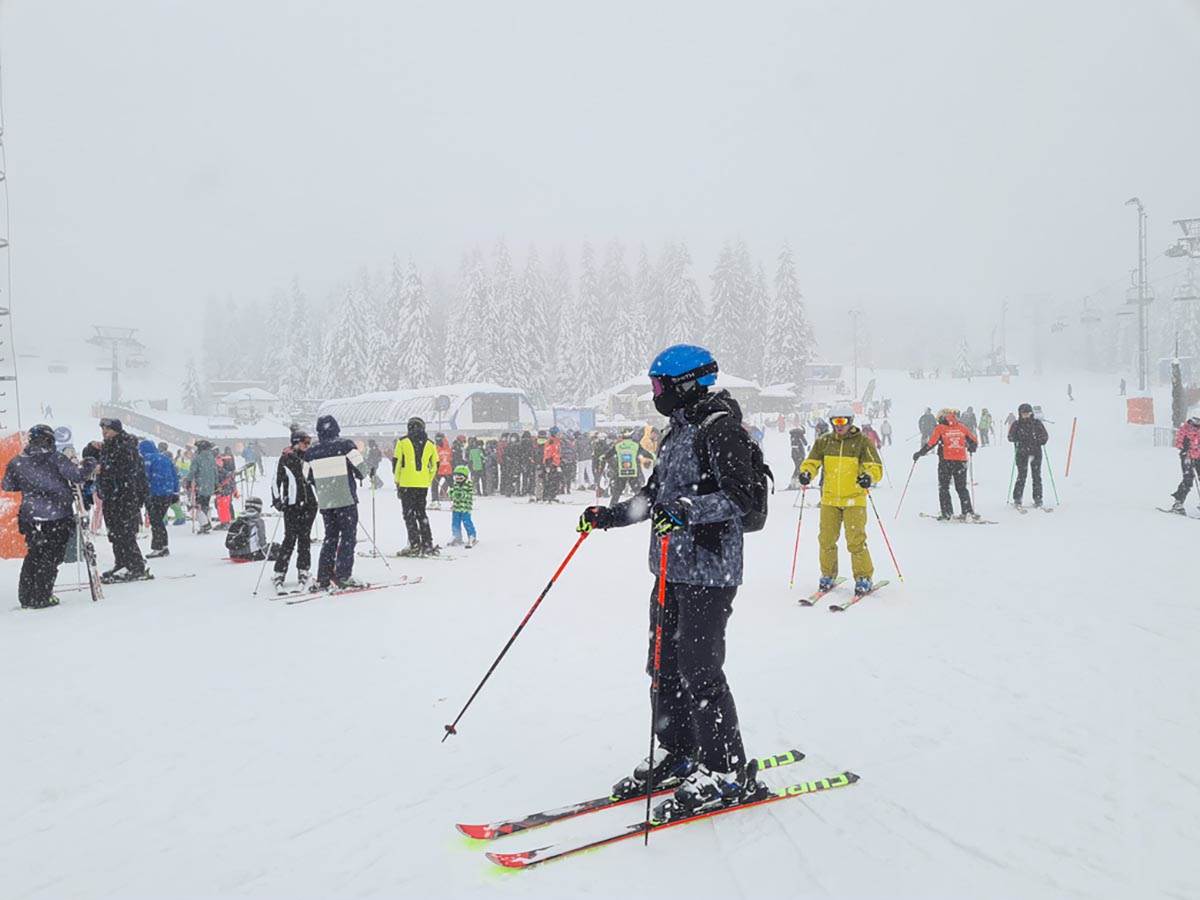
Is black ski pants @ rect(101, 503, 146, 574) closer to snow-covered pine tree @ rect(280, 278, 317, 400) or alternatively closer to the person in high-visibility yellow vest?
the person in high-visibility yellow vest

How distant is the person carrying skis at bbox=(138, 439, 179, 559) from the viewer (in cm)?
1139

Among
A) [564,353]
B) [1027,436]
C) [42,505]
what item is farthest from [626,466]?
[564,353]

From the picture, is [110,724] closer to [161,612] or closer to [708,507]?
[161,612]

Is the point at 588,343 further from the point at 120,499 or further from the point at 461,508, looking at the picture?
the point at 120,499

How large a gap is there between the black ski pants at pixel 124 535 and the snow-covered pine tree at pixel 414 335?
48312mm

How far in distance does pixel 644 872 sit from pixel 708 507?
4.62ft

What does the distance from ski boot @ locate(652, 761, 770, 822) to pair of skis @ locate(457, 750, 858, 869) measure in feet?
0.06

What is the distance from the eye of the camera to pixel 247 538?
1027 centimetres

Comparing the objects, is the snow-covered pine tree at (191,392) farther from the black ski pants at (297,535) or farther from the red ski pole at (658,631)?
the red ski pole at (658,631)

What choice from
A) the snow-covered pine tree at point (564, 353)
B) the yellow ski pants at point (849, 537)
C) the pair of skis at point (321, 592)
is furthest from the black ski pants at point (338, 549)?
the snow-covered pine tree at point (564, 353)

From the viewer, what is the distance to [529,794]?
331 cm

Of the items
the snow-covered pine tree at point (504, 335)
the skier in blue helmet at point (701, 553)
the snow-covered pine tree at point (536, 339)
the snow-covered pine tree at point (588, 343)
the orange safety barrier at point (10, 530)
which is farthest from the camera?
the snow-covered pine tree at point (588, 343)

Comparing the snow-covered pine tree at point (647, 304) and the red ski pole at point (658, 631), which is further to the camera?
the snow-covered pine tree at point (647, 304)

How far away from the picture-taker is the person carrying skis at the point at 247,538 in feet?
33.7
